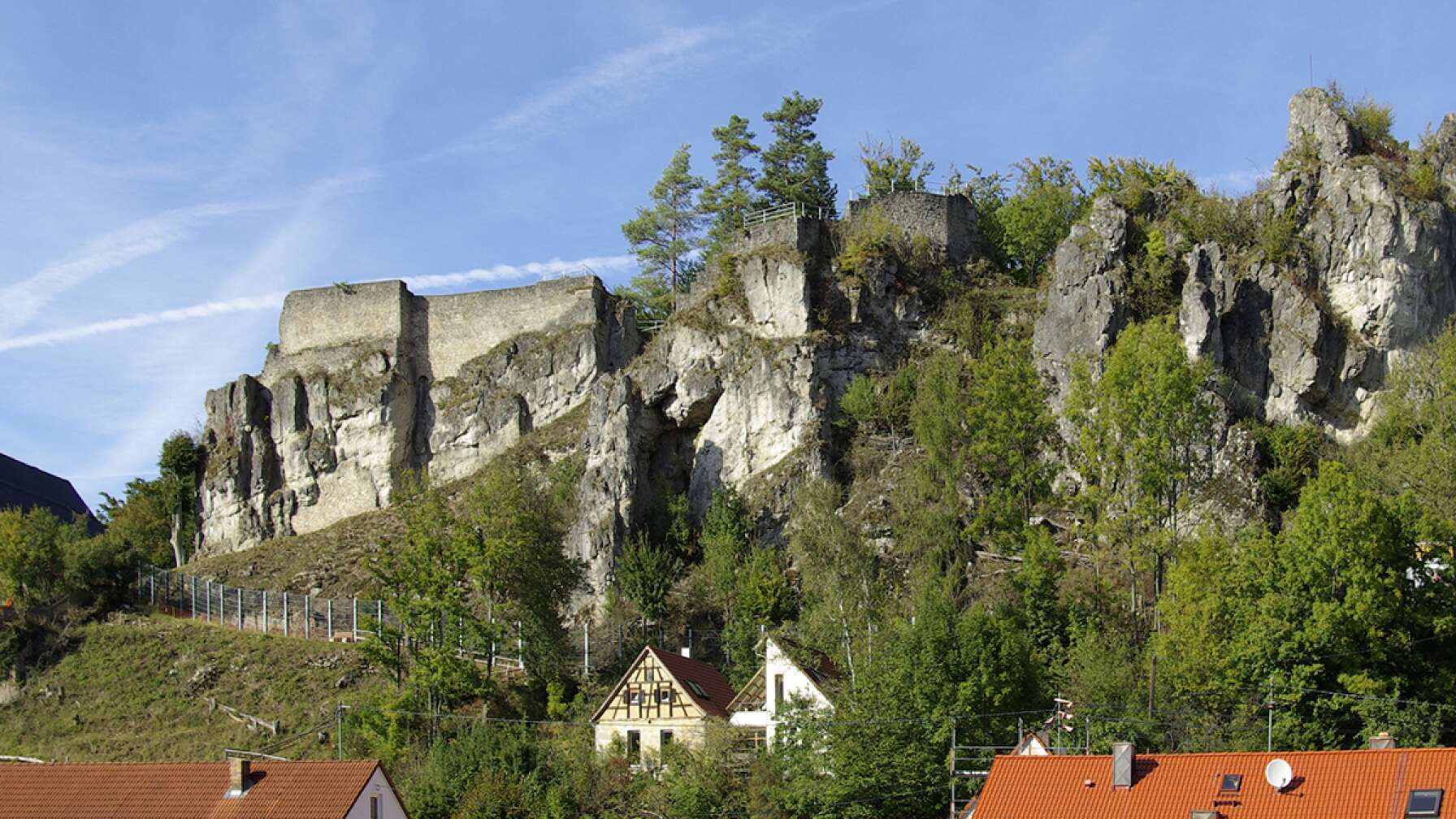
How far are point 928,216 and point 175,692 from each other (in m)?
26.0

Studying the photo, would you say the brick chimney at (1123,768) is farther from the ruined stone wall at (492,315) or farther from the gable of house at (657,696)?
the ruined stone wall at (492,315)

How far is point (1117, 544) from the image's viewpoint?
1756 inches

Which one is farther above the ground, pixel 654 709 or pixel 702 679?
pixel 702 679

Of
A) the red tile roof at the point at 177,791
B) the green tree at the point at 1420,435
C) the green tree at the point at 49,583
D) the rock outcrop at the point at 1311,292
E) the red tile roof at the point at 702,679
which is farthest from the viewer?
the green tree at the point at 49,583

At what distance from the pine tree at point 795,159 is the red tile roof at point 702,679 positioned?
74.6 feet

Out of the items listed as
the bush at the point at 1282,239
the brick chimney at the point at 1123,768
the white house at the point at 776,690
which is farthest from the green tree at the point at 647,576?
the brick chimney at the point at 1123,768

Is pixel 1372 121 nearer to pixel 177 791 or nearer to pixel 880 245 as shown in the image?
pixel 880 245

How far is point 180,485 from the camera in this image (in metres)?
64.6

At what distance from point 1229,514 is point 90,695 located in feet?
101

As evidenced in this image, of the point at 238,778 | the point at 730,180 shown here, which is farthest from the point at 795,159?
the point at 238,778

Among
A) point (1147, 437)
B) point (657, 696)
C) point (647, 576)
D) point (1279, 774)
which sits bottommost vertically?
point (1279, 774)

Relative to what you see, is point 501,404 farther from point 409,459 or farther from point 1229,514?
point 1229,514

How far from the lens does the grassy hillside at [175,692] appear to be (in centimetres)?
4759

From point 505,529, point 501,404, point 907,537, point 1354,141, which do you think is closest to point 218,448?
point 501,404
